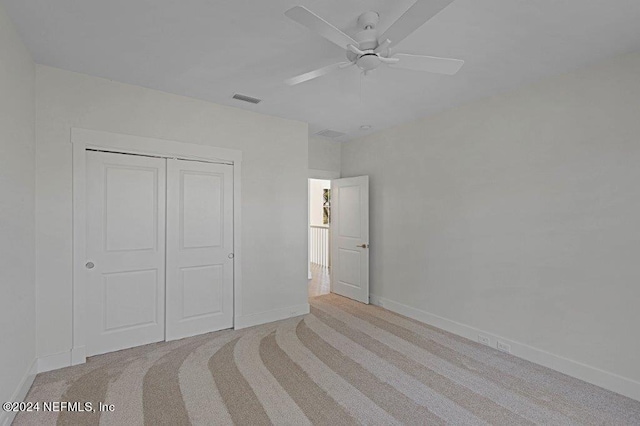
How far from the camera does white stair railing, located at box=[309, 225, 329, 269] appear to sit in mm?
7895

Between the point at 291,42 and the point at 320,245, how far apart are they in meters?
6.20

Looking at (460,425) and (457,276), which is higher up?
(457,276)

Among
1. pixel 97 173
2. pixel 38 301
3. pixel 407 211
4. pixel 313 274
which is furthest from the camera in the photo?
pixel 313 274

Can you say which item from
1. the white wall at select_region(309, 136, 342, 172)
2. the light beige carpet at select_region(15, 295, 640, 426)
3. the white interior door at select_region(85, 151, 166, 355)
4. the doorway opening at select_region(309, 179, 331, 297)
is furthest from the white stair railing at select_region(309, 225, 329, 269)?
the white interior door at select_region(85, 151, 166, 355)

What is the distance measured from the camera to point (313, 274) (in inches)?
280

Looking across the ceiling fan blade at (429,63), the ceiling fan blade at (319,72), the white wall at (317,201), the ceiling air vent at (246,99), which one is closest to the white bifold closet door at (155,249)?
the ceiling air vent at (246,99)

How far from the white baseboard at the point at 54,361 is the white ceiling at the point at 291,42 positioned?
2577mm

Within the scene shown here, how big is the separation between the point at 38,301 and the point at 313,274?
5.05 meters

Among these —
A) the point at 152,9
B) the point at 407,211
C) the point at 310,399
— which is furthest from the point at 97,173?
the point at 407,211

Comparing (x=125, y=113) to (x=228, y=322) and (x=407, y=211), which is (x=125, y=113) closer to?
(x=228, y=322)

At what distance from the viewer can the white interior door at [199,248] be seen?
339 centimetres

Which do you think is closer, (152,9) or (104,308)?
(152,9)

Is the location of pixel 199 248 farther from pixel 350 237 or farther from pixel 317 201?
pixel 317 201

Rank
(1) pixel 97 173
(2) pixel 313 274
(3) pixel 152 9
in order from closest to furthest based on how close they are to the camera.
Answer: (3) pixel 152 9 → (1) pixel 97 173 → (2) pixel 313 274
